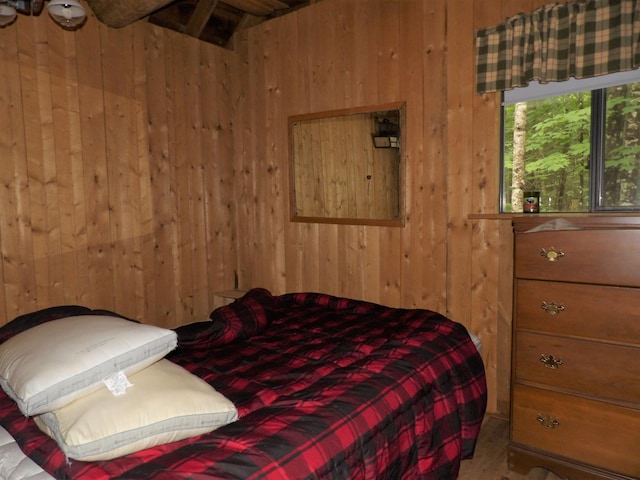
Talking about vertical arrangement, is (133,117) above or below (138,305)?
above

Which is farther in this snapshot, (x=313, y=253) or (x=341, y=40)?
(x=313, y=253)

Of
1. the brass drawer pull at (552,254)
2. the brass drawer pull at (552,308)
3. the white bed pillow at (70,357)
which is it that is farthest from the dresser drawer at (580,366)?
the white bed pillow at (70,357)

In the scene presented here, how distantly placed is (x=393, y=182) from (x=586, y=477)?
1.86 m

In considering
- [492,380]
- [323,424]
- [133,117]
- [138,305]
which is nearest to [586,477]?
[492,380]

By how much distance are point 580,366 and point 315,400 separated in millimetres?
1215

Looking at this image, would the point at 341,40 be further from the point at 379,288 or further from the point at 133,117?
the point at 379,288

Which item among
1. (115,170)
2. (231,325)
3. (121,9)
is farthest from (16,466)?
(121,9)

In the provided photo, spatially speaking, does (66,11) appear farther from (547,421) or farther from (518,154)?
(547,421)

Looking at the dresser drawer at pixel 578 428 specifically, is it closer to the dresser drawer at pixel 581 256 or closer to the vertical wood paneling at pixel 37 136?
the dresser drawer at pixel 581 256

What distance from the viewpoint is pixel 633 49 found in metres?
2.07

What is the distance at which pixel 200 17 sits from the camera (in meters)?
3.39

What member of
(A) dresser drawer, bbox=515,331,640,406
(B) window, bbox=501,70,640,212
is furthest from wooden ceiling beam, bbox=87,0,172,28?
(A) dresser drawer, bbox=515,331,640,406

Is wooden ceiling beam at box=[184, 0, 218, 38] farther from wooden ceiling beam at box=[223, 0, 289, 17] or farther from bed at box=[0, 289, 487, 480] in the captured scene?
bed at box=[0, 289, 487, 480]

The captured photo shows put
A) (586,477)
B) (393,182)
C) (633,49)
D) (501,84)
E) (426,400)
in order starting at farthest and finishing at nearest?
(393,182), (501,84), (633,49), (586,477), (426,400)
